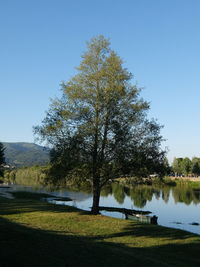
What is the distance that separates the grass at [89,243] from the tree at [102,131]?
5.33 metres

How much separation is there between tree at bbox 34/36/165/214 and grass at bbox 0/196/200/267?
533 centimetres

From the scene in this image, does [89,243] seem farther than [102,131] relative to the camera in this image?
No

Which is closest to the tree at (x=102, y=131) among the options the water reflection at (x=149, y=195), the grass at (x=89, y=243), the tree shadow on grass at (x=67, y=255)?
the grass at (x=89, y=243)

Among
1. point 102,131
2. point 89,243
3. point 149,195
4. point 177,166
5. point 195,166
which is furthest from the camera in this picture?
point 177,166

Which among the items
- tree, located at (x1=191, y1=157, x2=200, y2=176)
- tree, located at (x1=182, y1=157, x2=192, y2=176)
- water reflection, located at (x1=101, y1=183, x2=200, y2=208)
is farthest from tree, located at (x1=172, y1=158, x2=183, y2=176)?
water reflection, located at (x1=101, y1=183, x2=200, y2=208)

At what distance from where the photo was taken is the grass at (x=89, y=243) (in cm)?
1319

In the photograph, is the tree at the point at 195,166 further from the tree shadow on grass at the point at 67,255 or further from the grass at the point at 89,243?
the tree shadow on grass at the point at 67,255

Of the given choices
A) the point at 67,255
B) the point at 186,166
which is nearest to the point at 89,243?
the point at 67,255

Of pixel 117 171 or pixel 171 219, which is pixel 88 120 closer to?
pixel 117 171

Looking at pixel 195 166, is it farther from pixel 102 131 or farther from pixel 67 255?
pixel 67 255

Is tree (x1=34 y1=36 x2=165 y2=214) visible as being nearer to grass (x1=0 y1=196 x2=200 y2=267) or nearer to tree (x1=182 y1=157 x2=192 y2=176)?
grass (x1=0 y1=196 x2=200 y2=267)

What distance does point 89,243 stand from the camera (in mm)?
18109

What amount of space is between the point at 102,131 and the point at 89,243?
14.9 meters

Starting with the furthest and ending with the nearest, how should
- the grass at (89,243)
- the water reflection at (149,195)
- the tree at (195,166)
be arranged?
the tree at (195,166), the water reflection at (149,195), the grass at (89,243)
